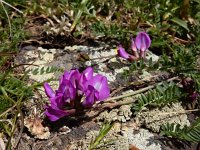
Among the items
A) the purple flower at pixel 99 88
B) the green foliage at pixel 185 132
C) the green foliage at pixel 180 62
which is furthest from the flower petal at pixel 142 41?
the green foliage at pixel 185 132

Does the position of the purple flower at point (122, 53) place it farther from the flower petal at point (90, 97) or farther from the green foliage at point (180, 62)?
the flower petal at point (90, 97)

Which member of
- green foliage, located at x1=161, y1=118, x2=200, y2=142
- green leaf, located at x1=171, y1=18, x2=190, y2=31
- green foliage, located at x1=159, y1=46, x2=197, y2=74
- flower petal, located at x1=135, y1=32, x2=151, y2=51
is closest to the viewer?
green foliage, located at x1=161, y1=118, x2=200, y2=142

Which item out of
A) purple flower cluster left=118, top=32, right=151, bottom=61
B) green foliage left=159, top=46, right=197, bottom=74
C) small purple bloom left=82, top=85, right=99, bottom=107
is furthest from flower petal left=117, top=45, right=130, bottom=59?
small purple bloom left=82, top=85, right=99, bottom=107

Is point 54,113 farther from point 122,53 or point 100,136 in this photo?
point 122,53

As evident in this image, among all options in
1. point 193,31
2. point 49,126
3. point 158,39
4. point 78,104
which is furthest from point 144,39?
point 49,126

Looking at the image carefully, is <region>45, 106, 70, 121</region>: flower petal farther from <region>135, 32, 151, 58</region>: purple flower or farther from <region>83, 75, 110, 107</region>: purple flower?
<region>135, 32, 151, 58</region>: purple flower

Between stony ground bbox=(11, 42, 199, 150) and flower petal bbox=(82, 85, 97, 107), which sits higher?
flower petal bbox=(82, 85, 97, 107)

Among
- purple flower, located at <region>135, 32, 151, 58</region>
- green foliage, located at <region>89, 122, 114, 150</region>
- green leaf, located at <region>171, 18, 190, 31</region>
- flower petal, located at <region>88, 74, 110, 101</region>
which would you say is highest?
green leaf, located at <region>171, 18, 190, 31</region>
